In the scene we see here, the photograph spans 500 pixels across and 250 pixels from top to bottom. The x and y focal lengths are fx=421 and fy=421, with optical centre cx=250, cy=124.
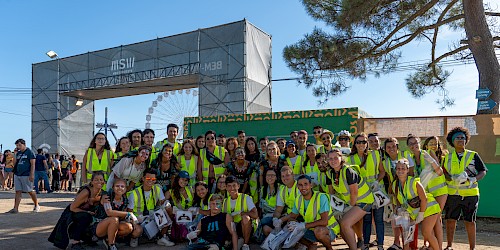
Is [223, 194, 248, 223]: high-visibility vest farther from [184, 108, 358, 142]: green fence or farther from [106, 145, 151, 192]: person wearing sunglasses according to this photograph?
[184, 108, 358, 142]: green fence

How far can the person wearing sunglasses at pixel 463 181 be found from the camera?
5.25 meters

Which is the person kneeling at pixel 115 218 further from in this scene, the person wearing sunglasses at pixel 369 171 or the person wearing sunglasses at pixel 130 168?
the person wearing sunglasses at pixel 369 171

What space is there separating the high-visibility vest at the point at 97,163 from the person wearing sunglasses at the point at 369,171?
350 cm

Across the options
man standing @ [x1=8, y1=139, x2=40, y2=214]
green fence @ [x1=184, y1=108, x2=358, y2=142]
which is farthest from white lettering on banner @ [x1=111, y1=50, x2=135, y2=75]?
man standing @ [x1=8, y1=139, x2=40, y2=214]

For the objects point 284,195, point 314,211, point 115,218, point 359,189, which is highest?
point 359,189

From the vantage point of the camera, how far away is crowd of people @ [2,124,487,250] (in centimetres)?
502

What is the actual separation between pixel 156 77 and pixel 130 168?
54.3 feet

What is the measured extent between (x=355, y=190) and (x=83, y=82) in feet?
74.1

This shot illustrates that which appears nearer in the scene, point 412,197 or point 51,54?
point 412,197

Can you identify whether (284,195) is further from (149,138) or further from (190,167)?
(149,138)

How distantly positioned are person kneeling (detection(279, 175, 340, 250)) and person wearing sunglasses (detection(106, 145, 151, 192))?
2.21 meters

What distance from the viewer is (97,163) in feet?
20.5

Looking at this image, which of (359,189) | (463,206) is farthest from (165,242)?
(463,206)

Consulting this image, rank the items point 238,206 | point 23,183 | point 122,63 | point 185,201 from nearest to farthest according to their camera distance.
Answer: point 238,206, point 185,201, point 23,183, point 122,63
